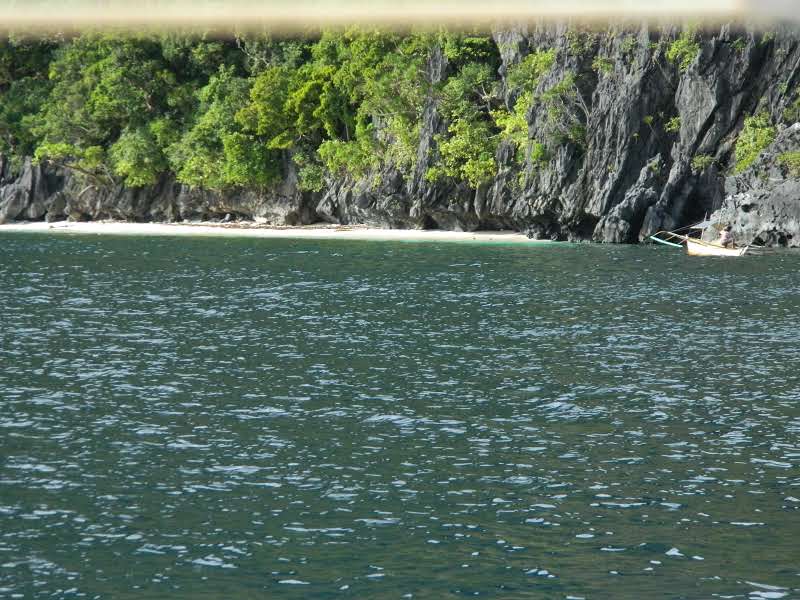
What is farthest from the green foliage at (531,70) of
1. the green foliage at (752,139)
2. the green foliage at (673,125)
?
the green foliage at (752,139)

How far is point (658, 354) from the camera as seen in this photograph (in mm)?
31422

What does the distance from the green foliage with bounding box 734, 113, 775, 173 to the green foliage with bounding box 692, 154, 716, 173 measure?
6.16 feet

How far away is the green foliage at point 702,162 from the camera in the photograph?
79.1 m

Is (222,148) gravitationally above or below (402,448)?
above

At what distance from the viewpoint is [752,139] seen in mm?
77125

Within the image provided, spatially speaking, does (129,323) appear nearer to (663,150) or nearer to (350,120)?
(663,150)

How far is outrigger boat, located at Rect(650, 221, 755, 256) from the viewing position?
220 feet

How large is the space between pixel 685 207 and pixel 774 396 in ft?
186

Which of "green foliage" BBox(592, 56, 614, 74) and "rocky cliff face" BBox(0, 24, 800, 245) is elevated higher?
"green foliage" BBox(592, 56, 614, 74)

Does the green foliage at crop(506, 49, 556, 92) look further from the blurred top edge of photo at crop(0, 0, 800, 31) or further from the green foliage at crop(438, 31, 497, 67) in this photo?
the blurred top edge of photo at crop(0, 0, 800, 31)

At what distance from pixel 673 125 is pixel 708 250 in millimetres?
16532

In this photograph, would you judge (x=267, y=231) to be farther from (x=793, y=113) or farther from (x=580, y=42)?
(x=793, y=113)

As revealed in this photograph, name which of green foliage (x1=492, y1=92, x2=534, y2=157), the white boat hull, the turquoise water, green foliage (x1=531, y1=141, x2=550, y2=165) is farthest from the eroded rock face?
the turquoise water

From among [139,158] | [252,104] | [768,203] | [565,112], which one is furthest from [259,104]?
[768,203]
